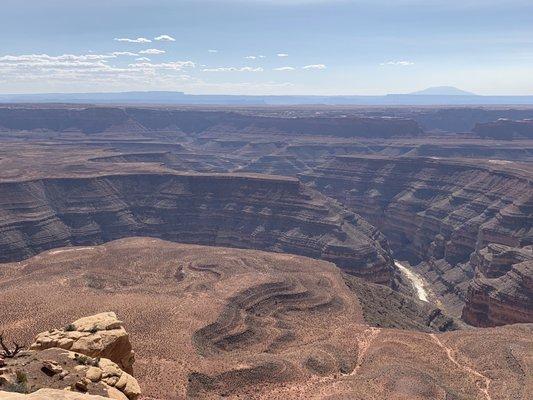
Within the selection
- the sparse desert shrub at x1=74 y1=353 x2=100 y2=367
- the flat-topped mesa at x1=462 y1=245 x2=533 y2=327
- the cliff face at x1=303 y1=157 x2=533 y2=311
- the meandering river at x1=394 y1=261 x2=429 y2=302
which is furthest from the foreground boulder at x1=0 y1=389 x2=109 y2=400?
the meandering river at x1=394 y1=261 x2=429 y2=302

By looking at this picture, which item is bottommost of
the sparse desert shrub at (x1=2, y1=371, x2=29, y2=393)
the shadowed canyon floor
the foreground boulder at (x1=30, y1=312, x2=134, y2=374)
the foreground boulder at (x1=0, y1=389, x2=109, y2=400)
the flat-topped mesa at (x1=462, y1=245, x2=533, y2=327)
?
the flat-topped mesa at (x1=462, y1=245, x2=533, y2=327)

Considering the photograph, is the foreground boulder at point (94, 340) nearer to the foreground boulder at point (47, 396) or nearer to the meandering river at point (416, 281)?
the foreground boulder at point (47, 396)

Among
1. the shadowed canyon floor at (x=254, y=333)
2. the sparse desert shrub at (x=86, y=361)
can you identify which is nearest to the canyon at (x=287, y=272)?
the shadowed canyon floor at (x=254, y=333)

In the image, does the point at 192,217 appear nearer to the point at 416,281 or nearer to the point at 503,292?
the point at 416,281

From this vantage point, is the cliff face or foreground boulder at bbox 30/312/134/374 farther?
the cliff face

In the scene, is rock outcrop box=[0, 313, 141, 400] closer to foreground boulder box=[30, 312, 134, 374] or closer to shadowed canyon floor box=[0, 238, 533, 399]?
foreground boulder box=[30, 312, 134, 374]

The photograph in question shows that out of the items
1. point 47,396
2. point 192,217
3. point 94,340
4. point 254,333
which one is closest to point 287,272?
point 254,333

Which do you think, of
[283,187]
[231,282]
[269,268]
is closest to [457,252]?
[283,187]
